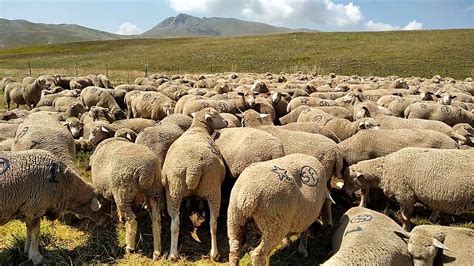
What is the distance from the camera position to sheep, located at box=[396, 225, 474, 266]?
17.1 ft

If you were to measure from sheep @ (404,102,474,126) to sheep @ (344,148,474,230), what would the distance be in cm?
562

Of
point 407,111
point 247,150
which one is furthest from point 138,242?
point 407,111

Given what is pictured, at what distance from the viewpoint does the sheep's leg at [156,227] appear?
6.38 meters

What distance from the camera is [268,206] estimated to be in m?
5.37

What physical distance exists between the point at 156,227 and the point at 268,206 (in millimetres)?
2051

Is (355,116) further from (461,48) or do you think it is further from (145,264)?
(461,48)

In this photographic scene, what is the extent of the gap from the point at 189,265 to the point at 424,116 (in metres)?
9.09

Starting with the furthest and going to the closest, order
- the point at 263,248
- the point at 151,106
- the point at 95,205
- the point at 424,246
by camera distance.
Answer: the point at 151,106 → the point at 95,205 → the point at 263,248 → the point at 424,246

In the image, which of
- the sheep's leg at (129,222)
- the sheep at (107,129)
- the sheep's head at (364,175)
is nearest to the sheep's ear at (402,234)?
the sheep's head at (364,175)

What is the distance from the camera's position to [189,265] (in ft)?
20.3

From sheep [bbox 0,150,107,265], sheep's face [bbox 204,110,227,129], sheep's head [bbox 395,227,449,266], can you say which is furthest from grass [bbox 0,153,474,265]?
sheep's face [bbox 204,110,227,129]

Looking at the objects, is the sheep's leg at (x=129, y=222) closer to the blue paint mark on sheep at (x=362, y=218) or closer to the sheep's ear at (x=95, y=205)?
the sheep's ear at (x=95, y=205)

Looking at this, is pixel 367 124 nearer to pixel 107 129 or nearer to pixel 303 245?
pixel 303 245

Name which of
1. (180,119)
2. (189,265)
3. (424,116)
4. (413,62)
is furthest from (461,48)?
(189,265)
